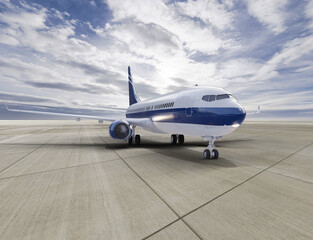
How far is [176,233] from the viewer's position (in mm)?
2141

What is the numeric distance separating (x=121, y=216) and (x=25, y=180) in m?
3.72

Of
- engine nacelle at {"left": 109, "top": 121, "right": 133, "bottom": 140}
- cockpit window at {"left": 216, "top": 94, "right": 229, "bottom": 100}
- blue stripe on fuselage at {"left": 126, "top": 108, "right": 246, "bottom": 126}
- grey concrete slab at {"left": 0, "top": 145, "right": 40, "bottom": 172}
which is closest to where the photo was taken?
blue stripe on fuselage at {"left": 126, "top": 108, "right": 246, "bottom": 126}

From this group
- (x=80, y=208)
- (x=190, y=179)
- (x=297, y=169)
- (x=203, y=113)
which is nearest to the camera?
(x=80, y=208)

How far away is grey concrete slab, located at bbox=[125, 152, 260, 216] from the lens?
3.12 m

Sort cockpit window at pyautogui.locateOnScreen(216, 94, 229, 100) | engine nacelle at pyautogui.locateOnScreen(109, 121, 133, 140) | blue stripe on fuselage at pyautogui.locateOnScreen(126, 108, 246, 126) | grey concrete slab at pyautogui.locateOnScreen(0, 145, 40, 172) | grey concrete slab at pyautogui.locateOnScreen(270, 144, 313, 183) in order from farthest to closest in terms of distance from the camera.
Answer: engine nacelle at pyautogui.locateOnScreen(109, 121, 133, 140) → cockpit window at pyautogui.locateOnScreen(216, 94, 229, 100) → grey concrete slab at pyautogui.locateOnScreen(0, 145, 40, 172) → blue stripe on fuselage at pyautogui.locateOnScreen(126, 108, 246, 126) → grey concrete slab at pyautogui.locateOnScreen(270, 144, 313, 183)

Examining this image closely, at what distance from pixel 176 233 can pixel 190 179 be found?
7.33 ft

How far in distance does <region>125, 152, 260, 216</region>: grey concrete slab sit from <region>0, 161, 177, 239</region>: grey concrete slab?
356 millimetres

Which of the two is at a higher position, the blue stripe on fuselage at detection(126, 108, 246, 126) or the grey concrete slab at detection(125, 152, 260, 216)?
the blue stripe on fuselage at detection(126, 108, 246, 126)

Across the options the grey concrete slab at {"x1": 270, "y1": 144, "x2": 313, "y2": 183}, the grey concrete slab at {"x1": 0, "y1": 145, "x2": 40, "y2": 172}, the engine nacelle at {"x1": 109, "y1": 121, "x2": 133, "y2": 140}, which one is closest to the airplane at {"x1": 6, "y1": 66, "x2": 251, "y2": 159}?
the grey concrete slab at {"x1": 270, "y1": 144, "x2": 313, "y2": 183}

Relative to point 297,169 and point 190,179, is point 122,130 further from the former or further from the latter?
point 297,169

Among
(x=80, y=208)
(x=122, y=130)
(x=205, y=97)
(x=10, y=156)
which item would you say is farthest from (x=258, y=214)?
(x=10, y=156)

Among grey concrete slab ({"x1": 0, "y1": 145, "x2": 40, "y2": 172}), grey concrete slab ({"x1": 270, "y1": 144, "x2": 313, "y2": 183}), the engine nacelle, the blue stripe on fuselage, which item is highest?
the blue stripe on fuselage

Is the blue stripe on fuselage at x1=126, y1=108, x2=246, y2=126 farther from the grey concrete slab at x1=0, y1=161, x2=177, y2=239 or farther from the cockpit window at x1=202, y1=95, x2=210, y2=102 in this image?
the grey concrete slab at x1=0, y1=161, x2=177, y2=239

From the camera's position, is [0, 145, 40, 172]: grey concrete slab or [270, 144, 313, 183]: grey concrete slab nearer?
[270, 144, 313, 183]: grey concrete slab
